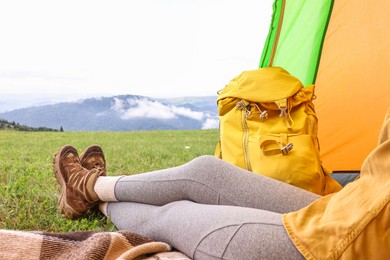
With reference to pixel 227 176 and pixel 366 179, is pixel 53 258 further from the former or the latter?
pixel 366 179

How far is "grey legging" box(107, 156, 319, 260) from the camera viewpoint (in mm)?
1124

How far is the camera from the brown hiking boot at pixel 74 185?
1.98m

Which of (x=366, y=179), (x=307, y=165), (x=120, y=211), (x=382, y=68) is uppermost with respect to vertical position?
(x=382, y=68)

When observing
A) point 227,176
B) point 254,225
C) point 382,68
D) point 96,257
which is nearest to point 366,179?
point 254,225

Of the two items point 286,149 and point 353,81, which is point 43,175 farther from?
point 353,81

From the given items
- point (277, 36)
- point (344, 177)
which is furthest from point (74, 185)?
point (277, 36)

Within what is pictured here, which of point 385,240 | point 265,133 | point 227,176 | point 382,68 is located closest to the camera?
point 385,240

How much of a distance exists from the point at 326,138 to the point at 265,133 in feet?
2.79

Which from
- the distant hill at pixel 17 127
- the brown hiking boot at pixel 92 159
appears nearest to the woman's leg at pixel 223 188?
the brown hiking boot at pixel 92 159

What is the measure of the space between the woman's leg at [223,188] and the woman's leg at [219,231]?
0.16 ft

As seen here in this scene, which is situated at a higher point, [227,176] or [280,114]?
[280,114]

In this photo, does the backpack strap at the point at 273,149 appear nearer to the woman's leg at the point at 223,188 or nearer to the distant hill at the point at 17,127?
the woman's leg at the point at 223,188

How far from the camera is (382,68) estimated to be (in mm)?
2418

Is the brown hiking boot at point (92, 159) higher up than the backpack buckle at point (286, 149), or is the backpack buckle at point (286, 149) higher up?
the backpack buckle at point (286, 149)
